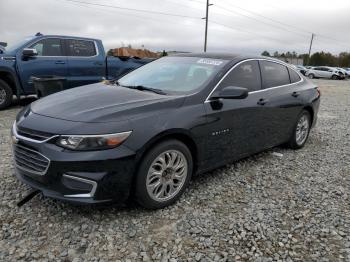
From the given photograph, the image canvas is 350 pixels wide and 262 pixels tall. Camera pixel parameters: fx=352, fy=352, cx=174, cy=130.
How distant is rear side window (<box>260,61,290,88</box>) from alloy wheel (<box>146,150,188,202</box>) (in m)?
1.92

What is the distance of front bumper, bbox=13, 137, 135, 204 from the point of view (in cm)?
289

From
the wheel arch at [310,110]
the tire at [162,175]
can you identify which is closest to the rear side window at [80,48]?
the wheel arch at [310,110]

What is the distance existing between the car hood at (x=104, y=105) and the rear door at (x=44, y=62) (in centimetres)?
496

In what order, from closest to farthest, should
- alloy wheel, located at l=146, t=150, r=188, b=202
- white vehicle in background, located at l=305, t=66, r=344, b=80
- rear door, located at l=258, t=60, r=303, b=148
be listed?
alloy wheel, located at l=146, t=150, r=188, b=202, rear door, located at l=258, t=60, r=303, b=148, white vehicle in background, located at l=305, t=66, r=344, b=80

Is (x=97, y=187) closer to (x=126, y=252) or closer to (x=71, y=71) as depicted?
(x=126, y=252)

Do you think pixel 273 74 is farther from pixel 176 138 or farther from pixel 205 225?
pixel 205 225

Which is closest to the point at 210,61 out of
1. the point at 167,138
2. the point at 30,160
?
the point at 167,138

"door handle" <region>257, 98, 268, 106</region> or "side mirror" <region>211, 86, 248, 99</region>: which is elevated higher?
"side mirror" <region>211, 86, 248, 99</region>

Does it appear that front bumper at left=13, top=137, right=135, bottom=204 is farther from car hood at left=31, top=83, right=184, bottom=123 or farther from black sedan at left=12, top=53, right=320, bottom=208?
car hood at left=31, top=83, right=184, bottom=123

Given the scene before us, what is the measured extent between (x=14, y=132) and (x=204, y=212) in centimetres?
198

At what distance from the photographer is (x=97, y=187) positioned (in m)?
2.95

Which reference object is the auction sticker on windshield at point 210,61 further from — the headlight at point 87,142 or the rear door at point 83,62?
the rear door at point 83,62

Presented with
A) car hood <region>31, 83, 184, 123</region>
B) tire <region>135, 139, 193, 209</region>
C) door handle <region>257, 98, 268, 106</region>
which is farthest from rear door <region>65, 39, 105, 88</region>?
tire <region>135, 139, 193, 209</region>

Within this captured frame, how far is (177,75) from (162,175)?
137 centimetres
